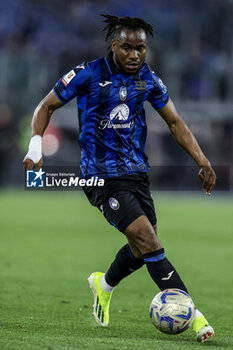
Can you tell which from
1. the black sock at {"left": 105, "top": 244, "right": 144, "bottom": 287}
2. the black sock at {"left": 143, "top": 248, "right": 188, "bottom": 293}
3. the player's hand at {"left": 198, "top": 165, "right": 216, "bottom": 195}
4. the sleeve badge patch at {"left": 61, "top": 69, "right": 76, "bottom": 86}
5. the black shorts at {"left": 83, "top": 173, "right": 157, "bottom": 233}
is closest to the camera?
the black sock at {"left": 143, "top": 248, "right": 188, "bottom": 293}

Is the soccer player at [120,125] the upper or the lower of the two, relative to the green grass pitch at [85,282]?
upper

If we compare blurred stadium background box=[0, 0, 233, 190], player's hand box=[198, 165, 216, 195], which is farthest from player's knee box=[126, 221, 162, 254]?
blurred stadium background box=[0, 0, 233, 190]

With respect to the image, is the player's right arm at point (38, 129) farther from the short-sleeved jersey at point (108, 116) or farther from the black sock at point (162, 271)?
the black sock at point (162, 271)

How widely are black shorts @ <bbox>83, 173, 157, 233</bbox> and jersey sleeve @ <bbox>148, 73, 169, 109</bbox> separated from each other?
0.62m

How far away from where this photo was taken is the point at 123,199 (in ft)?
19.6

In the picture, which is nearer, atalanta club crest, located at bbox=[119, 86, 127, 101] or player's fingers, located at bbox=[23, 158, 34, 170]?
player's fingers, located at bbox=[23, 158, 34, 170]

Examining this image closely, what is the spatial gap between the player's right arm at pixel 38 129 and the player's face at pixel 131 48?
0.61 meters

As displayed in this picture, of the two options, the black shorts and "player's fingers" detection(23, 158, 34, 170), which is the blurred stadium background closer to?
the black shorts

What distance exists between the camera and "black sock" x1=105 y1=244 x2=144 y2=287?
21.2ft

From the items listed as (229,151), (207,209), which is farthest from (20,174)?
(207,209)

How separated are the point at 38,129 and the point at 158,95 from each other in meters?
1.11

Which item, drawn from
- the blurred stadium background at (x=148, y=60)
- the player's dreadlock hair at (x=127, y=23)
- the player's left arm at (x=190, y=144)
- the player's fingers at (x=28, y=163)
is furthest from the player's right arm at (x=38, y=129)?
the blurred stadium background at (x=148, y=60)

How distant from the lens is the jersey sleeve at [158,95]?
6.35 meters

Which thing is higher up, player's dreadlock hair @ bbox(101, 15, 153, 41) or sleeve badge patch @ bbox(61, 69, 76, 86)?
player's dreadlock hair @ bbox(101, 15, 153, 41)
